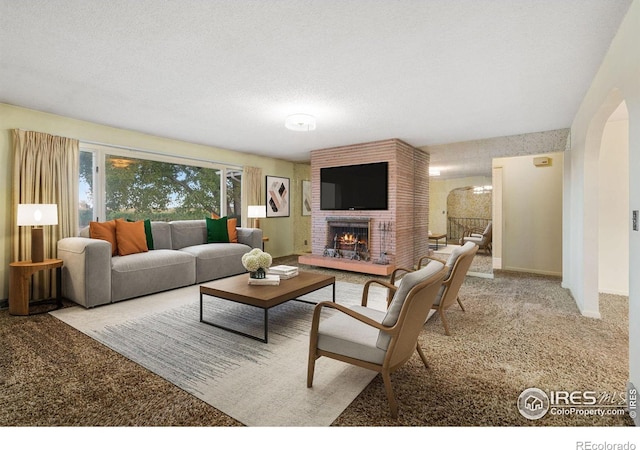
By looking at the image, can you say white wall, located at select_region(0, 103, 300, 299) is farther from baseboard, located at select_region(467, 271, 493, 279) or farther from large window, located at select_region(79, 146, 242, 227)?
baseboard, located at select_region(467, 271, 493, 279)

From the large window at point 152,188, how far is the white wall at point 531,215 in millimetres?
5334

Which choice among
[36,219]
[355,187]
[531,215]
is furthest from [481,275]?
[36,219]

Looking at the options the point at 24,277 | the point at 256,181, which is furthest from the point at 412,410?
the point at 256,181

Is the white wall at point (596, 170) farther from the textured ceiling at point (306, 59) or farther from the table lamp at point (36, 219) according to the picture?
the table lamp at point (36, 219)

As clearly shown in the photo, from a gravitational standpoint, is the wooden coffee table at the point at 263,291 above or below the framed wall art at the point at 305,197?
below

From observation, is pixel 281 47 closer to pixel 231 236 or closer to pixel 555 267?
pixel 231 236

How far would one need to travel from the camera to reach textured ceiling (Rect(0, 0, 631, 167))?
1941 mm

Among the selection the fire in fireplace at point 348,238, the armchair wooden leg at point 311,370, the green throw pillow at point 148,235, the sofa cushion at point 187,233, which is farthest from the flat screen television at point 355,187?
the armchair wooden leg at point 311,370

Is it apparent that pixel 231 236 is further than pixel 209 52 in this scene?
Yes

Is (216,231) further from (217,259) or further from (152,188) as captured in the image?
(152,188)

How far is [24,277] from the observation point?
324 cm

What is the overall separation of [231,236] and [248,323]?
2854mm

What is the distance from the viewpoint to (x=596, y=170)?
127 inches

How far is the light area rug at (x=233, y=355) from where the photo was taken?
1.76 m
